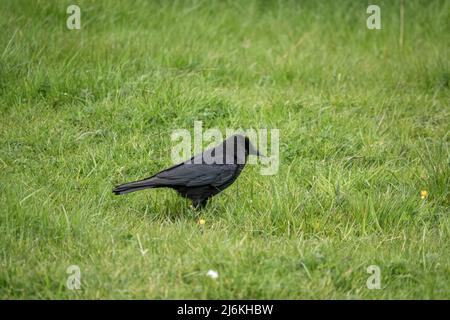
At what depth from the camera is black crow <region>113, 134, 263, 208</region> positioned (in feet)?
14.8

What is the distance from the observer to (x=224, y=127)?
589 centimetres

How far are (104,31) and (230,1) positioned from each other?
186 centimetres

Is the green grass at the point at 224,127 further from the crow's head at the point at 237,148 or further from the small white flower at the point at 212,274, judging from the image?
the crow's head at the point at 237,148

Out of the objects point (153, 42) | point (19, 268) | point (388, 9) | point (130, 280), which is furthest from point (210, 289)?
point (388, 9)

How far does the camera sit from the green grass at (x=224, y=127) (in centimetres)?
380

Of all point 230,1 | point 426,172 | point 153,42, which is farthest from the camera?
point 230,1

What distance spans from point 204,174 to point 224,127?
51.0 inches

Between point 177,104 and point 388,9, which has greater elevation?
point 388,9

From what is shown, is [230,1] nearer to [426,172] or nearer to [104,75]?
[104,75]

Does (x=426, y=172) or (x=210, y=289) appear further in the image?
(x=426, y=172)

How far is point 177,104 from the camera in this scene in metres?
5.96

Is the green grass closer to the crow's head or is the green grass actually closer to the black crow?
the black crow

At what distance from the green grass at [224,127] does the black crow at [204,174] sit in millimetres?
163
